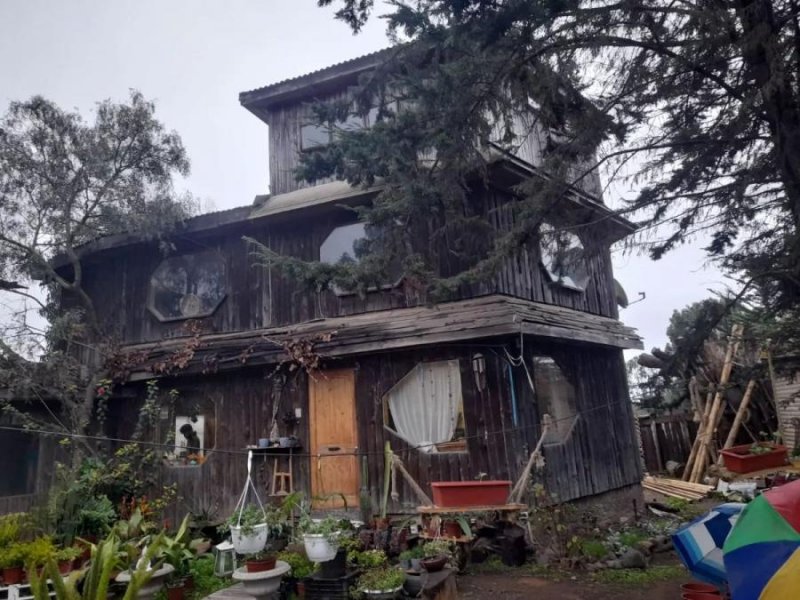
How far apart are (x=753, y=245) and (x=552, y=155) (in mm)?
2586

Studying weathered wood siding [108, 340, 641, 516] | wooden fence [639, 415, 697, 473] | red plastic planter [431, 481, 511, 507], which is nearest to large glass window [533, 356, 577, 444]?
weathered wood siding [108, 340, 641, 516]

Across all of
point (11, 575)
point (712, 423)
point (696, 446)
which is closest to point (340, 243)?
point (11, 575)

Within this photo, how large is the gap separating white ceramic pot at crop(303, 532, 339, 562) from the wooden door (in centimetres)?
319

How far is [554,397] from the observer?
9805mm

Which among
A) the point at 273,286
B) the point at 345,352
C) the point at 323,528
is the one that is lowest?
the point at 323,528

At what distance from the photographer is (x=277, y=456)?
396 inches

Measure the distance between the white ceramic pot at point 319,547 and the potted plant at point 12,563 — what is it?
11.5 feet

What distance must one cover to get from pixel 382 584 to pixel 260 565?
128 centimetres

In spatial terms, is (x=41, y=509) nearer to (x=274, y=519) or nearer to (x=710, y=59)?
(x=274, y=519)

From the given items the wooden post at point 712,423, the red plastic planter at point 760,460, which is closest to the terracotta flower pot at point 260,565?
the red plastic planter at point 760,460

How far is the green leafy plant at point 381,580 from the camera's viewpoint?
5793mm

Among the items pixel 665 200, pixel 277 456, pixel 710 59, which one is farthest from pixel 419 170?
pixel 277 456

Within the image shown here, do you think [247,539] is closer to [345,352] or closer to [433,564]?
[433,564]

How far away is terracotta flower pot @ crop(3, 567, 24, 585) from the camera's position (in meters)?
6.55
